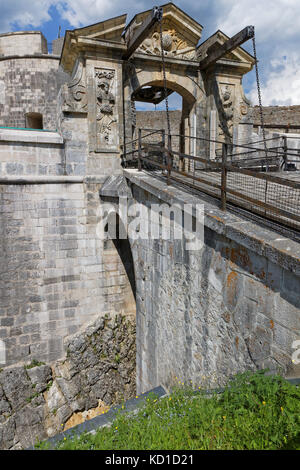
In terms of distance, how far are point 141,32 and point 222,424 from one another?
6918 mm

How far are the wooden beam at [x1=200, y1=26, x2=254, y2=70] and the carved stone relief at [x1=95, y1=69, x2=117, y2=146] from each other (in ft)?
8.49

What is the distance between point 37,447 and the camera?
2.62 m

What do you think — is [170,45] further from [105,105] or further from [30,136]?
[30,136]

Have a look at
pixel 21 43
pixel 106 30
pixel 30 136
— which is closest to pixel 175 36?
pixel 106 30

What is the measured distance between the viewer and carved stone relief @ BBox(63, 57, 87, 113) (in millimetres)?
6816

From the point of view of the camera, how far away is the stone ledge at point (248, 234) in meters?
2.71

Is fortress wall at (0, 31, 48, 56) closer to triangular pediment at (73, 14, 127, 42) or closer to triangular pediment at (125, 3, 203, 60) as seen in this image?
triangular pediment at (125, 3, 203, 60)

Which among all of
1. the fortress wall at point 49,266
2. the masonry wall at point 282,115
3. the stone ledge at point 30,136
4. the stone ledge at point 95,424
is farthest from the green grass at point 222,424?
the masonry wall at point 282,115

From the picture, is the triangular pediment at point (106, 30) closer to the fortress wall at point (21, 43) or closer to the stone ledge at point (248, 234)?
the stone ledge at point (248, 234)

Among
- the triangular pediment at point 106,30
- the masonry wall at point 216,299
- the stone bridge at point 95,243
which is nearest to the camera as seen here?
the masonry wall at point 216,299

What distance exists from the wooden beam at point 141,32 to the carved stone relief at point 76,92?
1.13 m

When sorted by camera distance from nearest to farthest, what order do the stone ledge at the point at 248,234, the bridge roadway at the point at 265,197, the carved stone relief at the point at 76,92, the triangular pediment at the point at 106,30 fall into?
the stone ledge at the point at 248,234 < the bridge roadway at the point at 265,197 < the triangular pediment at the point at 106,30 < the carved stone relief at the point at 76,92

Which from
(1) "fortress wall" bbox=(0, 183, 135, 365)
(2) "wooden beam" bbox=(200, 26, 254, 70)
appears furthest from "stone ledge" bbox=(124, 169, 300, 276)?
(2) "wooden beam" bbox=(200, 26, 254, 70)
